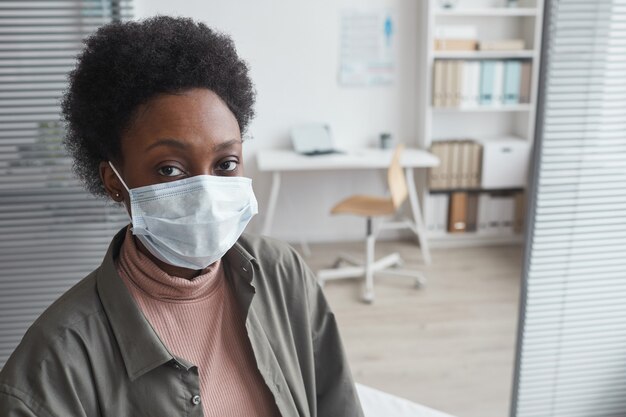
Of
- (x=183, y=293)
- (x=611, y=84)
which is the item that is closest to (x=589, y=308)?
(x=611, y=84)

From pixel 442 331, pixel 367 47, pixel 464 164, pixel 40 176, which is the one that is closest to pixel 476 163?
pixel 464 164

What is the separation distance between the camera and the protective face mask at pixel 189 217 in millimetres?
981

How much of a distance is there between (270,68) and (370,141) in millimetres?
928

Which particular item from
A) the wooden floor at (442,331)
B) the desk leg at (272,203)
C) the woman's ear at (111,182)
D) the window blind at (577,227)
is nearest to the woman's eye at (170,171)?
the woman's ear at (111,182)

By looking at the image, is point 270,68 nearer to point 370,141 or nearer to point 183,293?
point 370,141

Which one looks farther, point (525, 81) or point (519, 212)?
point (519, 212)

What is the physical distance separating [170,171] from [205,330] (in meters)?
0.28

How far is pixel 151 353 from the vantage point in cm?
93

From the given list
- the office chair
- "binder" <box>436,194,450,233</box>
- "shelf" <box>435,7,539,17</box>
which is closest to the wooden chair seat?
the office chair

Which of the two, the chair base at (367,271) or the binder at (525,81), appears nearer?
the chair base at (367,271)

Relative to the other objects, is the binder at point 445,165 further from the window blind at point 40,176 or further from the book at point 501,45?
the window blind at point 40,176

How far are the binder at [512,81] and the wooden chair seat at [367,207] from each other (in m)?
1.36

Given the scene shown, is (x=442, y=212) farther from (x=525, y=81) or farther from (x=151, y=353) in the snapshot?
(x=151, y=353)

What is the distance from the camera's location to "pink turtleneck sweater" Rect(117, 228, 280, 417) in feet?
3.27
